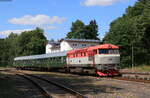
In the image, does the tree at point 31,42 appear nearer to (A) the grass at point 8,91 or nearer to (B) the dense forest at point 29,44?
(B) the dense forest at point 29,44

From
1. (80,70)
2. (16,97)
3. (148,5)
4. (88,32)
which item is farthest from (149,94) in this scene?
(88,32)

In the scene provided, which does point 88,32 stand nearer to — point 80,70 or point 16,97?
point 80,70

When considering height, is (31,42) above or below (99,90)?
above

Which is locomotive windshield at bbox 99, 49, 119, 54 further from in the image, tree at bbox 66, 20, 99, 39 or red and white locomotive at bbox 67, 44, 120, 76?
tree at bbox 66, 20, 99, 39

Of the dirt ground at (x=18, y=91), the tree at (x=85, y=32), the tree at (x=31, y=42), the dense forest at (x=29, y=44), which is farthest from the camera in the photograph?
the tree at (x=85, y=32)

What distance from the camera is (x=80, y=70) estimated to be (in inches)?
1204

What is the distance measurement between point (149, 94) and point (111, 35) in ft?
122

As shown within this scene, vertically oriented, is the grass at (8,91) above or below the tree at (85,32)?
below

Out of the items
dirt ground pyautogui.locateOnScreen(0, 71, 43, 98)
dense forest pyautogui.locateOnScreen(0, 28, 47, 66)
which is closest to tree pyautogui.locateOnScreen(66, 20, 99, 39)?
dense forest pyautogui.locateOnScreen(0, 28, 47, 66)

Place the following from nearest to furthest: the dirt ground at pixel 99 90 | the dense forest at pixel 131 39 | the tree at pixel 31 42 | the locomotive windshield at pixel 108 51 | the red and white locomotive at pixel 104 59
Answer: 1. the dirt ground at pixel 99 90
2. the red and white locomotive at pixel 104 59
3. the locomotive windshield at pixel 108 51
4. the dense forest at pixel 131 39
5. the tree at pixel 31 42

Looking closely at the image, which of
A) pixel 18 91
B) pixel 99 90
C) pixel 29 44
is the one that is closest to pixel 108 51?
pixel 99 90

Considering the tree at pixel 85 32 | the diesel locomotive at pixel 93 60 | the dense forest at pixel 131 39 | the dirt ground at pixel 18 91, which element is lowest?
the dirt ground at pixel 18 91

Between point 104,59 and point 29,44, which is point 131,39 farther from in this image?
point 29,44

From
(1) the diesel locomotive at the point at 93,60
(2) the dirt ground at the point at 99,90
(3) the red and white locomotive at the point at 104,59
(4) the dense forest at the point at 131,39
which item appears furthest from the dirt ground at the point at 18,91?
(4) the dense forest at the point at 131,39
